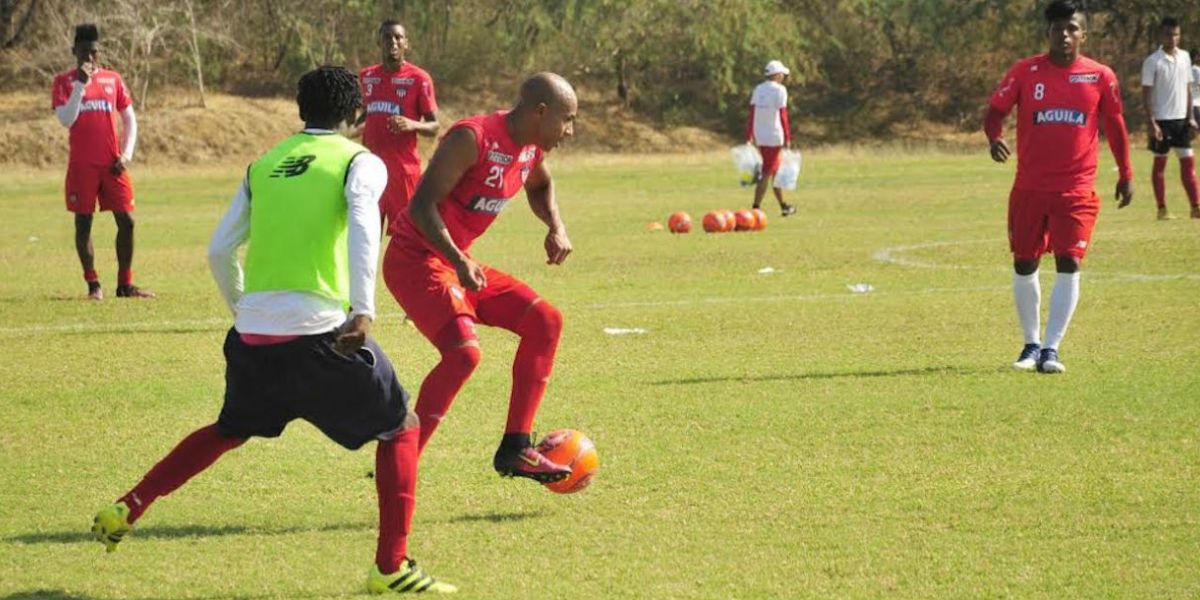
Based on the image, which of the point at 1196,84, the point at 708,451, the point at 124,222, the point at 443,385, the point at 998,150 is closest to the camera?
the point at 443,385

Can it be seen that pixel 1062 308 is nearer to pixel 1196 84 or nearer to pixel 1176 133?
pixel 1176 133

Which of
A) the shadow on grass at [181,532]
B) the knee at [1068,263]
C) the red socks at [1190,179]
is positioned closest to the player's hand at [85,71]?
the knee at [1068,263]

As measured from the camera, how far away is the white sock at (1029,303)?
12.1m

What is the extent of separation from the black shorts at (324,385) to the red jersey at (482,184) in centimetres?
162

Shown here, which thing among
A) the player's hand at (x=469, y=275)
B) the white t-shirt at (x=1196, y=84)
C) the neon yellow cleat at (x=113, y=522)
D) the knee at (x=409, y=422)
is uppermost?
the player's hand at (x=469, y=275)

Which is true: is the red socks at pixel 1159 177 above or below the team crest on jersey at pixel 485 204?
below

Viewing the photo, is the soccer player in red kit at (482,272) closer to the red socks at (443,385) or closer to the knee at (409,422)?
the red socks at (443,385)

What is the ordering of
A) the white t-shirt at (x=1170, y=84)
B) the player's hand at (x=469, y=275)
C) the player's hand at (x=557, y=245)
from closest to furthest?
the player's hand at (x=469, y=275) → the player's hand at (x=557, y=245) → the white t-shirt at (x=1170, y=84)

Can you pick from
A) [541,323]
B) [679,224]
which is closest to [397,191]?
[541,323]

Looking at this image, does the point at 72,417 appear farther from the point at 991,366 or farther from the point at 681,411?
the point at 991,366

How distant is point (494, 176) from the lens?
321 inches

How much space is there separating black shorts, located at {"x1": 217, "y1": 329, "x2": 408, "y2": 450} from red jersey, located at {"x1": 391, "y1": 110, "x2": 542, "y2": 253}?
1.62m

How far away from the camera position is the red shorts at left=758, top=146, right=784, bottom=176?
92.6 feet

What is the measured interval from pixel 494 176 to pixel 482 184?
69 millimetres
